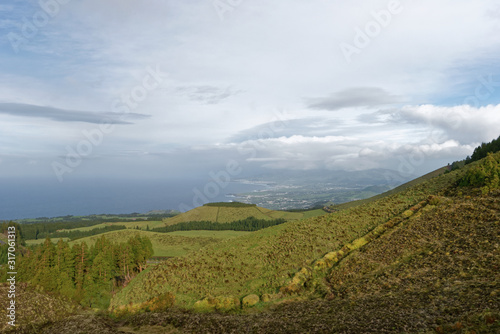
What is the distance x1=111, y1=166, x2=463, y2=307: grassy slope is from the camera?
115 feet

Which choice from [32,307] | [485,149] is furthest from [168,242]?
[485,149]

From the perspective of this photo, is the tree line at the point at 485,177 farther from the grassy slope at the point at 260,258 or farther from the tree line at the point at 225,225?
the tree line at the point at 225,225

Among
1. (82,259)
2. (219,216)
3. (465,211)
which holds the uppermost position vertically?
(465,211)

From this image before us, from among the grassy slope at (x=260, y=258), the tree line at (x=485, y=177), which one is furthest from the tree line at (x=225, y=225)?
the tree line at (x=485, y=177)

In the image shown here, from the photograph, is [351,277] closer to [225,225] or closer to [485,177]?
[485,177]

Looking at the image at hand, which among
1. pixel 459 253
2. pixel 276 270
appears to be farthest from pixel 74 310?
pixel 459 253

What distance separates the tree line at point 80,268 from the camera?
147ft

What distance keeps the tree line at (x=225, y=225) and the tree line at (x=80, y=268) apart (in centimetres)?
11091

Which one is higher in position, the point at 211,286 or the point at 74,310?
the point at 211,286

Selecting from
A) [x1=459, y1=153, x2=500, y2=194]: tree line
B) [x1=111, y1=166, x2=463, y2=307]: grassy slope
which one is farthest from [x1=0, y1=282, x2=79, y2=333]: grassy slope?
[x1=459, y1=153, x2=500, y2=194]: tree line

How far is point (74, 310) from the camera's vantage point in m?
39.7

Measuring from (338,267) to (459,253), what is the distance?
40.4 ft

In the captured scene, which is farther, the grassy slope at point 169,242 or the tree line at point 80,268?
the grassy slope at point 169,242

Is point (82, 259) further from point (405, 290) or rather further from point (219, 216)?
point (219, 216)
